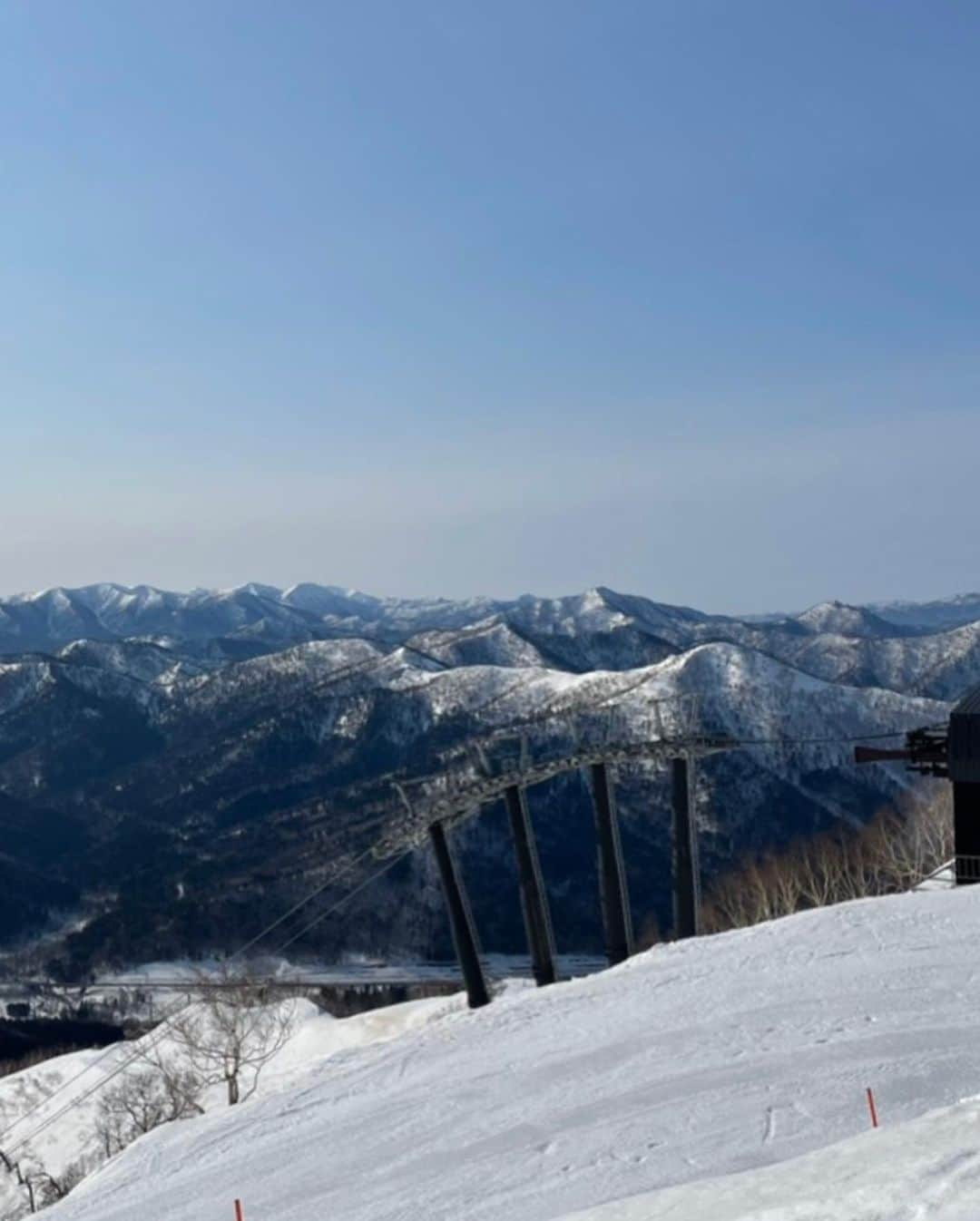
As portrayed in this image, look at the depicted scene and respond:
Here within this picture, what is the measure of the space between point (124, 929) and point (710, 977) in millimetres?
131698

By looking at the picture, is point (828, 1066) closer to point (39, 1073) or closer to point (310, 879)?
point (39, 1073)

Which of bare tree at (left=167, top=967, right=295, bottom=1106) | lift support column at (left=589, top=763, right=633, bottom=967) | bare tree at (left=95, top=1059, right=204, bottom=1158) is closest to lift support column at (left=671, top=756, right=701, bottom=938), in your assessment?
lift support column at (left=589, top=763, right=633, bottom=967)

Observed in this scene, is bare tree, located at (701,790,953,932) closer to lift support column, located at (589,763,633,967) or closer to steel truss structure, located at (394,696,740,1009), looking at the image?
steel truss structure, located at (394,696,740,1009)

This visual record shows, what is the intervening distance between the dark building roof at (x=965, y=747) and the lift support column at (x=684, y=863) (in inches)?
323

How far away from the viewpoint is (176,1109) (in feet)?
106

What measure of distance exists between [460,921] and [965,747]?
14108 millimetres

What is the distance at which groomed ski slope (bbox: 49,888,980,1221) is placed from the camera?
43.1ft

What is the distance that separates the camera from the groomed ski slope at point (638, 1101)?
43.1 ft

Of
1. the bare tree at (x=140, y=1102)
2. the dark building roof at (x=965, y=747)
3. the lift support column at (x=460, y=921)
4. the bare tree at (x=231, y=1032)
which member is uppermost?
the dark building roof at (x=965, y=747)

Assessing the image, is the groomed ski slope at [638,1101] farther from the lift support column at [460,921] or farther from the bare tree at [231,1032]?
the bare tree at [231,1032]

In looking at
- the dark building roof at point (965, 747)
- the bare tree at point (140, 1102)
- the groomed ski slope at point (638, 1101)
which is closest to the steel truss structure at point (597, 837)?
the groomed ski slope at point (638, 1101)

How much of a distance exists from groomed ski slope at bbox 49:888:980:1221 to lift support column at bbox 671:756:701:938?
4.95 m

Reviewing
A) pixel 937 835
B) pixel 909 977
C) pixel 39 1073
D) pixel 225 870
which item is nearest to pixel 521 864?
pixel 909 977

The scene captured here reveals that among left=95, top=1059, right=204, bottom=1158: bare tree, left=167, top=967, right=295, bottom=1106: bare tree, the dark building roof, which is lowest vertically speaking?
left=95, top=1059, right=204, bottom=1158: bare tree
